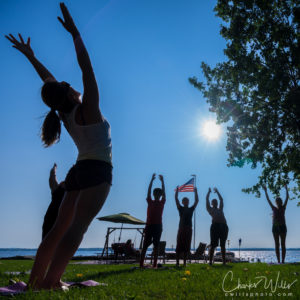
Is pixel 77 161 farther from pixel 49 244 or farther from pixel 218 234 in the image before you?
pixel 218 234

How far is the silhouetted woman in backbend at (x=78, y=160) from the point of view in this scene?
2357mm

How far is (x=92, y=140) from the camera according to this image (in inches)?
102

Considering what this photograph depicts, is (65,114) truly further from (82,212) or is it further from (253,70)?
(253,70)

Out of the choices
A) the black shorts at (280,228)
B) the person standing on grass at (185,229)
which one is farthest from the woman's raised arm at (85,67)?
the black shorts at (280,228)

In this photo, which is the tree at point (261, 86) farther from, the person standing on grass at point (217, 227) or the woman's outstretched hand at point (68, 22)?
the woman's outstretched hand at point (68, 22)

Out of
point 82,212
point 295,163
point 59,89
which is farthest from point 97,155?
point 295,163

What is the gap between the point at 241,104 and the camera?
1424 centimetres

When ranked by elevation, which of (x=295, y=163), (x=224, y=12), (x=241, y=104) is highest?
(x=224, y=12)

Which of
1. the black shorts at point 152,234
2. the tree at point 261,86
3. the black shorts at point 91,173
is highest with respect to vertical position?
the tree at point 261,86

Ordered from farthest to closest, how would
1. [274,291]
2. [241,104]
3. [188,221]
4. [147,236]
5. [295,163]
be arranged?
[241,104]
[295,163]
[188,221]
[147,236]
[274,291]

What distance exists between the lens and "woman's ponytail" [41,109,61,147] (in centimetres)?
282

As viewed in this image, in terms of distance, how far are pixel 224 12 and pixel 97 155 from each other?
552 inches

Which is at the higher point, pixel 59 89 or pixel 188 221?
pixel 59 89

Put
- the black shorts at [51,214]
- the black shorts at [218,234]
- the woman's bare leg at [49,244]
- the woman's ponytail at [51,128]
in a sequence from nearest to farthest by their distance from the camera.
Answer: the woman's bare leg at [49,244] < the woman's ponytail at [51,128] < the black shorts at [51,214] < the black shorts at [218,234]
